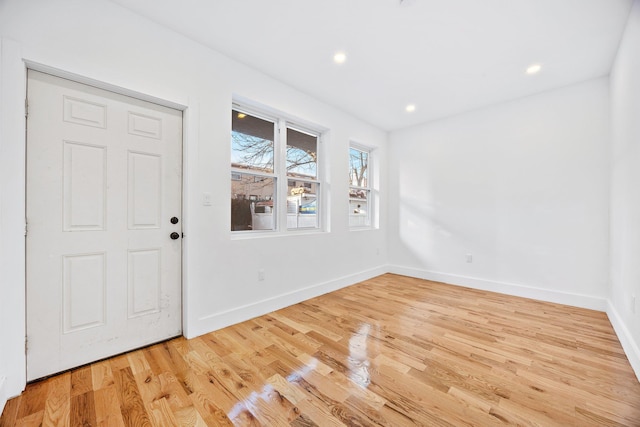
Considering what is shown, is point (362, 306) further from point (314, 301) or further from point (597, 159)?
point (597, 159)

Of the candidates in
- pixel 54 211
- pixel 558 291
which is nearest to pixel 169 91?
pixel 54 211

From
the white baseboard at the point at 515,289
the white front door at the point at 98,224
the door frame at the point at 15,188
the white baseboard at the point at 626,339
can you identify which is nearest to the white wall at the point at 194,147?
the door frame at the point at 15,188

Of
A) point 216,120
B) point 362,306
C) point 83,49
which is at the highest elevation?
point 83,49

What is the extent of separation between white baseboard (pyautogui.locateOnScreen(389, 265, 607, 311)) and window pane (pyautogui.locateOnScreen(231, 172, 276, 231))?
2.82 meters

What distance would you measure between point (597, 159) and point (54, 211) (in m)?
5.26

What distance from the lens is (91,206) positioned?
1.89m

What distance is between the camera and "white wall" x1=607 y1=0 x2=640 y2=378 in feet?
6.23

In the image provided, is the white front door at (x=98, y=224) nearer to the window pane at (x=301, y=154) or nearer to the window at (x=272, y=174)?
the window at (x=272, y=174)

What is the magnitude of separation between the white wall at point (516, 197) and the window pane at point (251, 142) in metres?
2.68

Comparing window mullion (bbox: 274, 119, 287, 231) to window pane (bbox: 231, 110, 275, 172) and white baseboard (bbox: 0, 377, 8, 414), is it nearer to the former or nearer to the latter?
window pane (bbox: 231, 110, 275, 172)

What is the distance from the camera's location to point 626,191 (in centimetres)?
220

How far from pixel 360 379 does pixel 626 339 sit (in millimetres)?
2231

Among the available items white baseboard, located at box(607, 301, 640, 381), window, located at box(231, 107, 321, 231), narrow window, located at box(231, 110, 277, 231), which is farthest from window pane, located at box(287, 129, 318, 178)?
white baseboard, located at box(607, 301, 640, 381)

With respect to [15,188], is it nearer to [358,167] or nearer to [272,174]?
[272,174]
